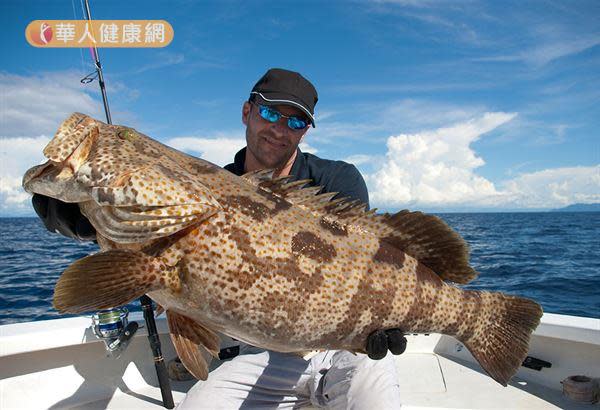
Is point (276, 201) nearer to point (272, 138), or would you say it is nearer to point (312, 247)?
point (312, 247)

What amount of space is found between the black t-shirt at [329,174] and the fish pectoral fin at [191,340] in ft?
7.87

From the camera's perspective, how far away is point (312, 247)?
294cm

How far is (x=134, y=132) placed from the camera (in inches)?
115

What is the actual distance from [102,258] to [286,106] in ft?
9.11

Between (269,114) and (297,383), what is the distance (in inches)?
113

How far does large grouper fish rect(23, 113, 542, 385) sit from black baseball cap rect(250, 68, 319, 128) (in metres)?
1.63

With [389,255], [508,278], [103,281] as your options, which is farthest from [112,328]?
[508,278]

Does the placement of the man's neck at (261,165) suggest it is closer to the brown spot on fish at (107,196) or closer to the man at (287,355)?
the man at (287,355)

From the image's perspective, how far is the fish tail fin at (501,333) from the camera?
3.35m

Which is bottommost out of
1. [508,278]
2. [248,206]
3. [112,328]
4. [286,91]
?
[508,278]

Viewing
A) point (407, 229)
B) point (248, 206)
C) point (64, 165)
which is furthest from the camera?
point (407, 229)

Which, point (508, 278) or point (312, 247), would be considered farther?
point (508, 278)

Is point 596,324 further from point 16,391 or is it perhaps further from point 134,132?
point 16,391

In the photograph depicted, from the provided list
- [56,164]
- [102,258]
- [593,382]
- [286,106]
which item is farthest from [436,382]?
[56,164]
